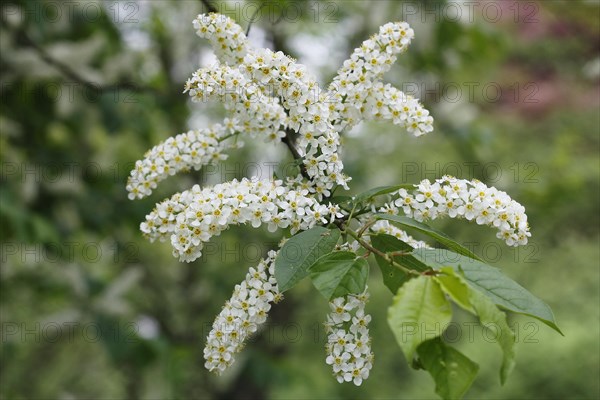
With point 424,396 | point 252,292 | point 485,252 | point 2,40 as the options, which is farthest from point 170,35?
point 252,292

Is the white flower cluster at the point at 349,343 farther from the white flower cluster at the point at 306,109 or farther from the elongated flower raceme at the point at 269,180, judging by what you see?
the white flower cluster at the point at 306,109

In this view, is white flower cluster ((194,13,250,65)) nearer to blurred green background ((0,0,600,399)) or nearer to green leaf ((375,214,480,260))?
blurred green background ((0,0,600,399))

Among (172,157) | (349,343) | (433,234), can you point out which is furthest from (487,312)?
(172,157)

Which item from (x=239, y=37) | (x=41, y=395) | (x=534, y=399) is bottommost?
(x=41, y=395)

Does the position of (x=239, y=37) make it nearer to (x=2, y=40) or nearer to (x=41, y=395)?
(x=2, y=40)

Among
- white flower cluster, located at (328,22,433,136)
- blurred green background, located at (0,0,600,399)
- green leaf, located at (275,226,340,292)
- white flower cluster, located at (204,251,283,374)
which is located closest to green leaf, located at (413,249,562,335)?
green leaf, located at (275,226,340,292)

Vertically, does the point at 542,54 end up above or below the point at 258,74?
above

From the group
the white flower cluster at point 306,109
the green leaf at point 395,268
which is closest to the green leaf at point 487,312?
the green leaf at point 395,268

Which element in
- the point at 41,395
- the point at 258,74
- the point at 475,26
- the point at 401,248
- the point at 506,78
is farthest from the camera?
the point at 506,78
